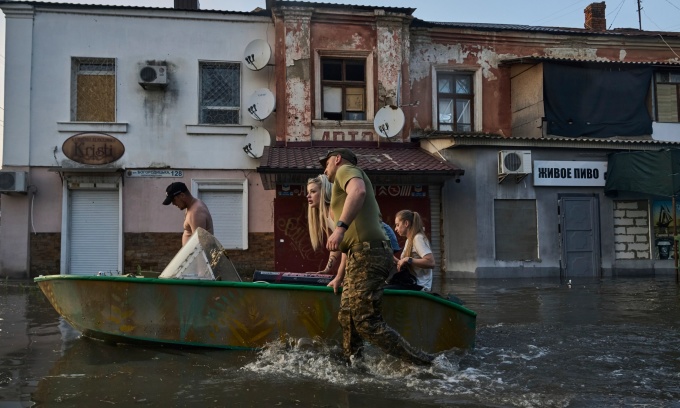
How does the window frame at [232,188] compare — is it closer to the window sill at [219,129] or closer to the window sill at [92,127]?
the window sill at [219,129]

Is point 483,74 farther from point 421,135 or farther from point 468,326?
point 468,326

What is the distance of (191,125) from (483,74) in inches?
328

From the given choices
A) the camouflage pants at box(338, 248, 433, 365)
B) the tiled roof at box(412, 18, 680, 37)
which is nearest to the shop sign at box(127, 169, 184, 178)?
the tiled roof at box(412, 18, 680, 37)

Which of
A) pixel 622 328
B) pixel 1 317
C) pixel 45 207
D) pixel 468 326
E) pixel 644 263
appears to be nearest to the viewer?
pixel 468 326

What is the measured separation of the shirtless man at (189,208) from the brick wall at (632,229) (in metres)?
13.4

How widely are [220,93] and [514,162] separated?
315 inches

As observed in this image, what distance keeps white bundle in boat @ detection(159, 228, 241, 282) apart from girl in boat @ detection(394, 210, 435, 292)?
70.1 inches

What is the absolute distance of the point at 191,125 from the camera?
16.5 meters

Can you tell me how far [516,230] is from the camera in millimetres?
16594

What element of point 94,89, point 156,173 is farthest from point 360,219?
point 94,89

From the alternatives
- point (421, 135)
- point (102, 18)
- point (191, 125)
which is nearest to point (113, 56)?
point (102, 18)

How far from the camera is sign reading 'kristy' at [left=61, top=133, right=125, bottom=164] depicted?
15945mm

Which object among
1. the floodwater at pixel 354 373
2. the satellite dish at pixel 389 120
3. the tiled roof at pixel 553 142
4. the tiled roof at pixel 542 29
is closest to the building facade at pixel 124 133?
the satellite dish at pixel 389 120

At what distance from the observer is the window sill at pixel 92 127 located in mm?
15977
